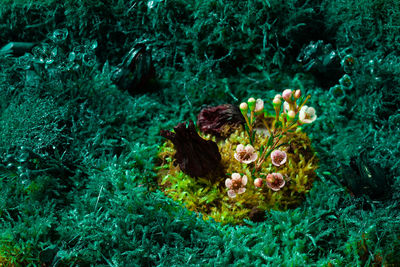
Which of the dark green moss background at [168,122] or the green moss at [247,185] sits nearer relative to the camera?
the dark green moss background at [168,122]

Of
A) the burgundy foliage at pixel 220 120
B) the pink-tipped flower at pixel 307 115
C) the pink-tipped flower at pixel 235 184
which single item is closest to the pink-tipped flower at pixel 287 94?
the pink-tipped flower at pixel 307 115

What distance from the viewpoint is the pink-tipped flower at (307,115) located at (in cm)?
226

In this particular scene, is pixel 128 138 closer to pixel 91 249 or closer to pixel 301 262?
pixel 91 249

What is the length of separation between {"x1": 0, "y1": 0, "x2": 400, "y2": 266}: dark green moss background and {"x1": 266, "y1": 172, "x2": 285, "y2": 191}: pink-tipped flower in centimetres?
15

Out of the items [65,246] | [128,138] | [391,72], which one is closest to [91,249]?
[65,246]

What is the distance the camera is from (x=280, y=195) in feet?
7.48

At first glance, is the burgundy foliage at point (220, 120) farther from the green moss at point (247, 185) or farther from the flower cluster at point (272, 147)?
the flower cluster at point (272, 147)

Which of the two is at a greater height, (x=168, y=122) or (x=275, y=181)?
(x=168, y=122)

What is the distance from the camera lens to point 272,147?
2387 millimetres

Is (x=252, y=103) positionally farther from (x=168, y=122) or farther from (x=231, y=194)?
(x=168, y=122)

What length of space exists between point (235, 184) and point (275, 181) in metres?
0.22

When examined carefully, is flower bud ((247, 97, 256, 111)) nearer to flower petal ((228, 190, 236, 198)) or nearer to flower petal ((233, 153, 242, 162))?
flower petal ((233, 153, 242, 162))

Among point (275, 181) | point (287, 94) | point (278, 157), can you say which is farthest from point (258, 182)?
point (287, 94)

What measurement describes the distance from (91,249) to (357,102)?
6.19ft
